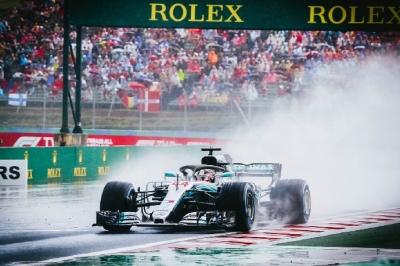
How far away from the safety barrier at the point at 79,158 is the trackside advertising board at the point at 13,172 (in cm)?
34

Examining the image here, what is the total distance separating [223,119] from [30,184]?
8629mm

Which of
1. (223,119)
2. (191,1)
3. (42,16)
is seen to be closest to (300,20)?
(191,1)

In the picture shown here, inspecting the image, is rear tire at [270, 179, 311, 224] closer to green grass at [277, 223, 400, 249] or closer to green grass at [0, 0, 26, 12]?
green grass at [277, 223, 400, 249]

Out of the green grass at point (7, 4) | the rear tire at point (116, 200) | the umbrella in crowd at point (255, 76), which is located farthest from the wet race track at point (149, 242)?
the green grass at point (7, 4)

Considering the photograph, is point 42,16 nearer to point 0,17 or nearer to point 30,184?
point 0,17

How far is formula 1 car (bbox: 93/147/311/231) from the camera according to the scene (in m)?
12.8

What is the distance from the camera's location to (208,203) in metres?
13.0

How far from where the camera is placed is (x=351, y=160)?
27.4 metres

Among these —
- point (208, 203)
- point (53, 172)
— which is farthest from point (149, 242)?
point (53, 172)

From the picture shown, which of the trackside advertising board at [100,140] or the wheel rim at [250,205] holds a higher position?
the trackside advertising board at [100,140]

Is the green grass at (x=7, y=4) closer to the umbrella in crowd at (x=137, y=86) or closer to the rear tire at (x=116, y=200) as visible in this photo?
the umbrella in crowd at (x=137, y=86)

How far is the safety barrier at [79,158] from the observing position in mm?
24688

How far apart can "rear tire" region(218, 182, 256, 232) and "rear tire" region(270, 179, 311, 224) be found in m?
1.42

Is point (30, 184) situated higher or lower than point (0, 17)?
lower
